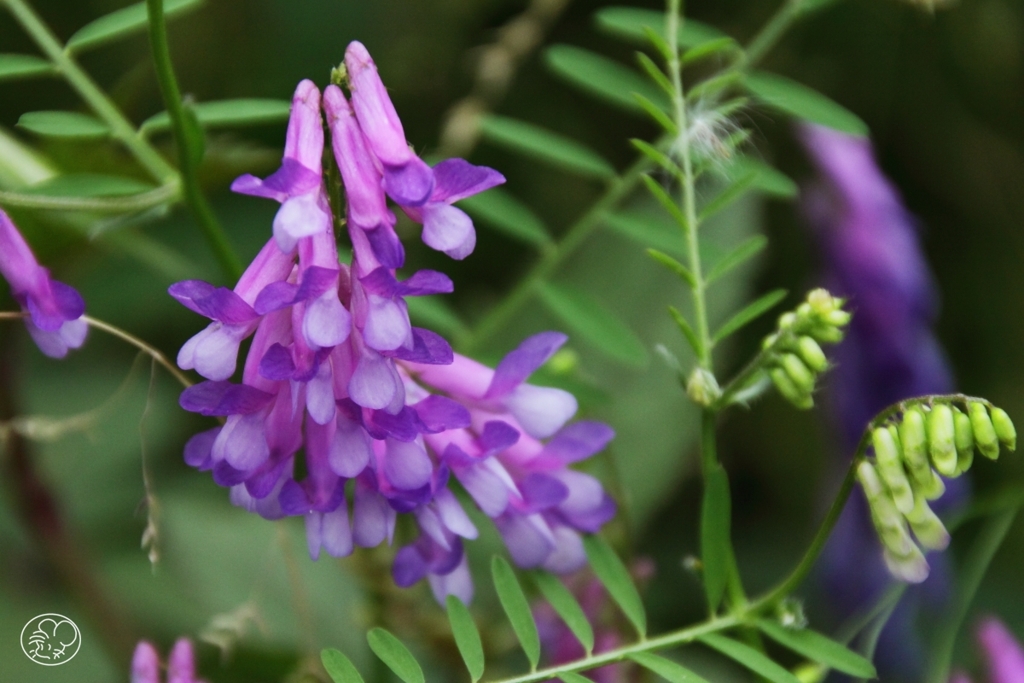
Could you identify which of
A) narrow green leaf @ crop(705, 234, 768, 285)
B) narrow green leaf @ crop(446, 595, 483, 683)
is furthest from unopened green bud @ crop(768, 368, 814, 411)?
narrow green leaf @ crop(446, 595, 483, 683)

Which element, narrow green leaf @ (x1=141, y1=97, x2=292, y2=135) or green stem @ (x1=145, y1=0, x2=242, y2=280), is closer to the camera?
green stem @ (x1=145, y1=0, x2=242, y2=280)

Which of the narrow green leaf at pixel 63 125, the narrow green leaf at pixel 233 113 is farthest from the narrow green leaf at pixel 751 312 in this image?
the narrow green leaf at pixel 63 125

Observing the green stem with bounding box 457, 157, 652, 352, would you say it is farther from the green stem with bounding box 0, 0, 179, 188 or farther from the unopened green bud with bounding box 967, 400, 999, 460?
the unopened green bud with bounding box 967, 400, 999, 460

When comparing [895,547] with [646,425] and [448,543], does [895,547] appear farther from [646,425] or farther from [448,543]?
[646,425]

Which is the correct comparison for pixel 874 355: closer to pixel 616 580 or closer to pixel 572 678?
pixel 616 580

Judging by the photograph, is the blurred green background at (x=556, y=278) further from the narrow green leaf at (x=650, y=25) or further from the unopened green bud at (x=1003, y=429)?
the unopened green bud at (x=1003, y=429)

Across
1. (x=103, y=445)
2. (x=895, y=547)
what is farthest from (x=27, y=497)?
(x=895, y=547)
